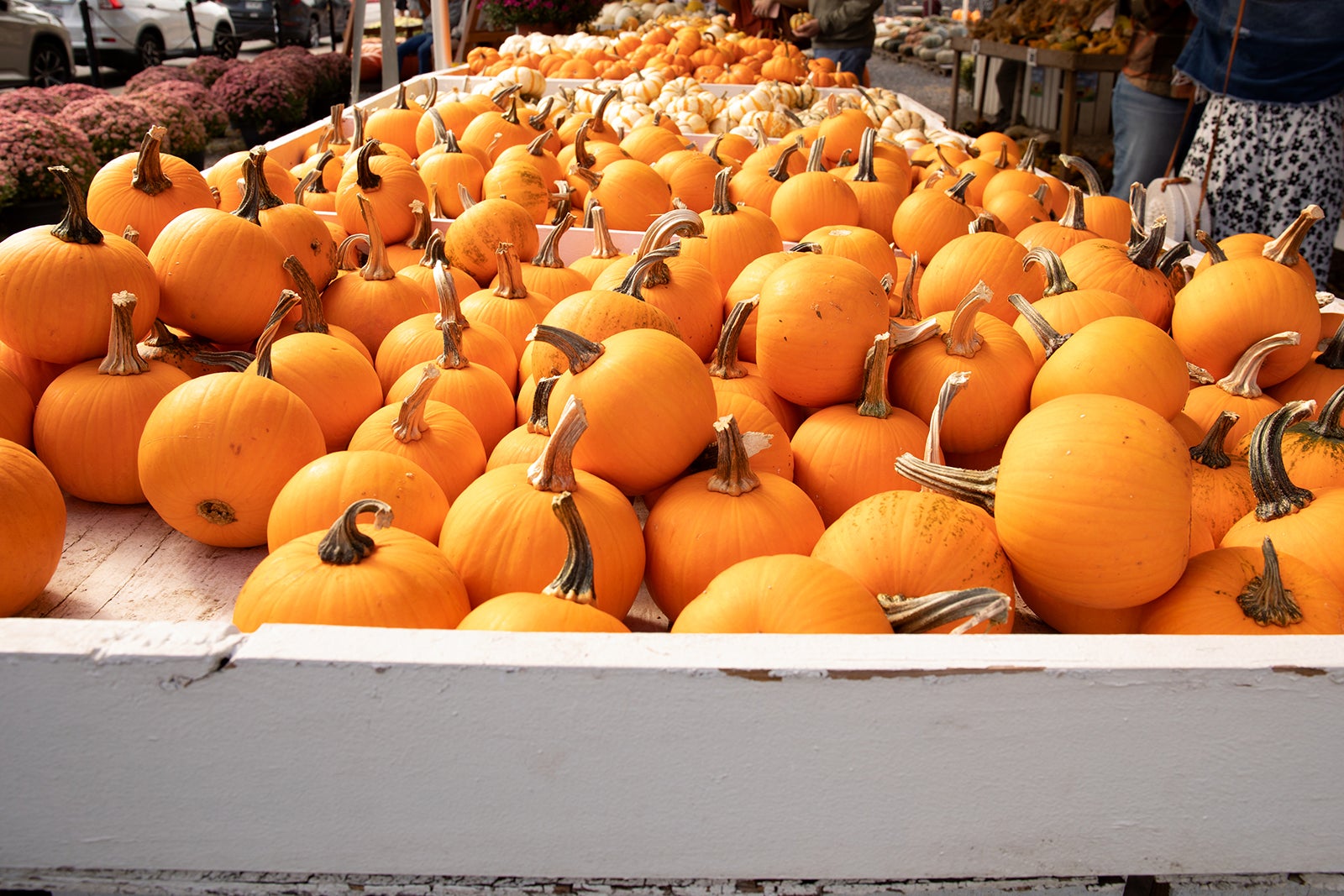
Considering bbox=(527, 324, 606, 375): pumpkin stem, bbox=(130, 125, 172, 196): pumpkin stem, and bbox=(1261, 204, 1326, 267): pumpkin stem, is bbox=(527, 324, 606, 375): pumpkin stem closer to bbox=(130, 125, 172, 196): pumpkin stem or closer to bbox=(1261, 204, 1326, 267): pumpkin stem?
bbox=(130, 125, 172, 196): pumpkin stem

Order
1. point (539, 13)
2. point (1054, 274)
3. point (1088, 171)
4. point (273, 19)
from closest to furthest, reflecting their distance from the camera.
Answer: point (1054, 274)
point (1088, 171)
point (539, 13)
point (273, 19)

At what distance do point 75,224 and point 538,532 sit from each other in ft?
3.88

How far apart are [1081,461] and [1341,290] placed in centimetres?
610

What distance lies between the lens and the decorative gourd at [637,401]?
60.5 inches

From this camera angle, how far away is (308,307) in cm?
208

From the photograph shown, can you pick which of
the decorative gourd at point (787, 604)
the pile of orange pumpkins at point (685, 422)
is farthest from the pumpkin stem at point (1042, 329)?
the decorative gourd at point (787, 604)

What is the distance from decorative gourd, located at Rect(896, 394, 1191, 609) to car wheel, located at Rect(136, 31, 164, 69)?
655 inches

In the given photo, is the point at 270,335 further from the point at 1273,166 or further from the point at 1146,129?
the point at 1146,129

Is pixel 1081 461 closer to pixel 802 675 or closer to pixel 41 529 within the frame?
pixel 802 675

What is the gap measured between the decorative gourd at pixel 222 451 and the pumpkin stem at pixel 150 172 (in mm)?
818

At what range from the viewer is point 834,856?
1090 mm

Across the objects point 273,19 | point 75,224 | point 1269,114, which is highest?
point 273,19

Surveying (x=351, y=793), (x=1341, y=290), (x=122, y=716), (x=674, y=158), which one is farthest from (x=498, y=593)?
(x=1341, y=290)

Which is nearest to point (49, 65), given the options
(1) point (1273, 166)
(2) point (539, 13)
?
(2) point (539, 13)
